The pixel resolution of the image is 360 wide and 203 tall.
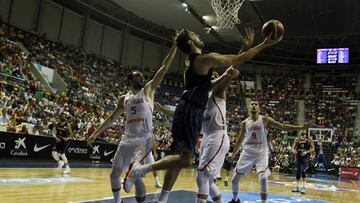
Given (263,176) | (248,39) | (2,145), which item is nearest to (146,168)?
(248,39)

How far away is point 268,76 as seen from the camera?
36344 millimetres

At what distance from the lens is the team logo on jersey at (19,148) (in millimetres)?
12647

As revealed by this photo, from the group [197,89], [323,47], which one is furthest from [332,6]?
[197,89]

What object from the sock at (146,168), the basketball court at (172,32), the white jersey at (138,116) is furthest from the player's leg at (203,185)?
the basketball court at (172,32)

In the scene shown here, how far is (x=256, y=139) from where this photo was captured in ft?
22.4

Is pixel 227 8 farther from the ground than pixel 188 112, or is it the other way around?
pixel 227 8

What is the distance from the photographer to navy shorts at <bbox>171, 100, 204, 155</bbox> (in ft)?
12.4

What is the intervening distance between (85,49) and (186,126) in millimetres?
24653

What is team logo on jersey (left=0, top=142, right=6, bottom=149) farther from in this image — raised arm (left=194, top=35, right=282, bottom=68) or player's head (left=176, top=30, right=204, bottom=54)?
raised arm (left=194, top=35, right=282, bottom=68)

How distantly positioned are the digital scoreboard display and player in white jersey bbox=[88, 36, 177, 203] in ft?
90.4

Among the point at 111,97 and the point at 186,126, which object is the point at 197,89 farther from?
the point at 111,97

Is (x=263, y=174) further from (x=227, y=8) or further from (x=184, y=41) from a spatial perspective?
(x=227, y=8)

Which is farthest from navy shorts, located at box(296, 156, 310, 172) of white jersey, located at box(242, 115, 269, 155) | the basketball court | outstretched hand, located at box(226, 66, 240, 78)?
outstretched hand, located at box(226, 66, 240, 78)

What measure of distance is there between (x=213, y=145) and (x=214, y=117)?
1.36ft
